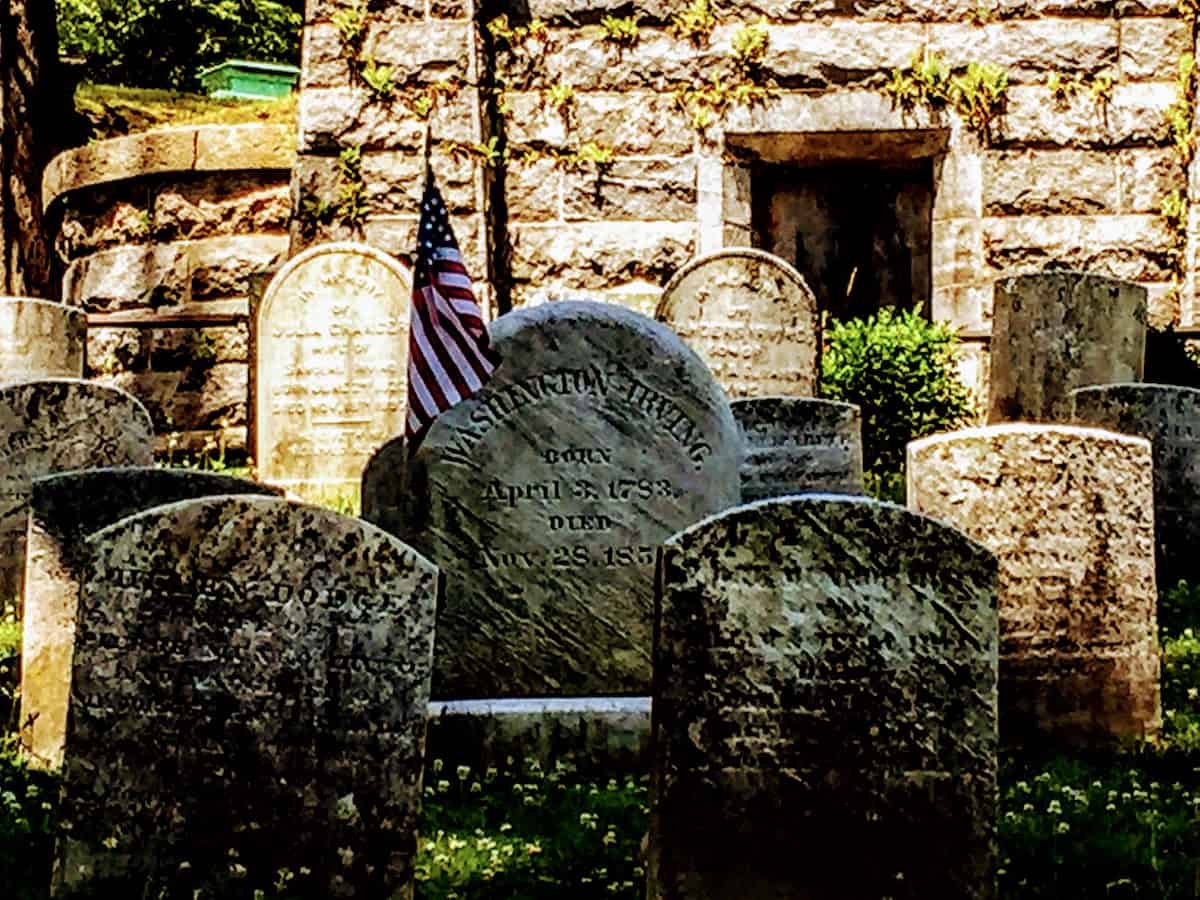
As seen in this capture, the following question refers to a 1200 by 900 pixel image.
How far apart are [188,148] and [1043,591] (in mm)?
8607

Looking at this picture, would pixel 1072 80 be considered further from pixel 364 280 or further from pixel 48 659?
pixel 48 659

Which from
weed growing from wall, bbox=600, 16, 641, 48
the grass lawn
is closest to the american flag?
weed growing from wall, bbox=600, 16, 641, 48

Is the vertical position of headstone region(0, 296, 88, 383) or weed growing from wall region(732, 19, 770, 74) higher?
weed growing from wall region(732, 19, 770, 74)

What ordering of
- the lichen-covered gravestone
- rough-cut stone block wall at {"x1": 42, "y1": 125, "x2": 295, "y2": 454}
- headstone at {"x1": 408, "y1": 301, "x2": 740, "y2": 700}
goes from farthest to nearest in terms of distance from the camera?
rough-cut stone block wall at {"x1": 42, "y1": 125, "x2": 295, "y2": 454}
the lichen-covered gravestone
headstone at {"x1": 408, "y1": 301, "x2": 740, "y2": 700}

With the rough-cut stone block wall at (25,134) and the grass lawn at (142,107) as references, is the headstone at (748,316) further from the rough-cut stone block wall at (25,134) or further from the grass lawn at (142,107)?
the rough-cut stone block wall at (25,134)

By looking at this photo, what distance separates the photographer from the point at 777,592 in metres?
3.92

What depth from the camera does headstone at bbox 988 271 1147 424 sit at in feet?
33.6

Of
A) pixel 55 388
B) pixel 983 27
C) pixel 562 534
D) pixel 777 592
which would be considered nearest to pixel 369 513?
pixel 562 534

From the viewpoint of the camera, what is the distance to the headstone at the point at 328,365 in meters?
9.84

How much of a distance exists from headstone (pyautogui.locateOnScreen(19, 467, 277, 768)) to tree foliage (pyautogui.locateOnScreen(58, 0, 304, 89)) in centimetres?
1386

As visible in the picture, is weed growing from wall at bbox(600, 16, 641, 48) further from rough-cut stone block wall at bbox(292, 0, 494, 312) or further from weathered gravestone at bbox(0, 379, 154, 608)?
weathered gravestone at bbox(0, 379, 154, 608)

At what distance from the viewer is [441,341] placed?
5.83 m

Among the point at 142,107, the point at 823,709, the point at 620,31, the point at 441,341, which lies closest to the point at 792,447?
A: the point at 441,341

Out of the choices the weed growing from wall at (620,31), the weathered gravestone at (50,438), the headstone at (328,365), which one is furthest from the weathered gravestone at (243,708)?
the weed growing from wall at (620,31)
